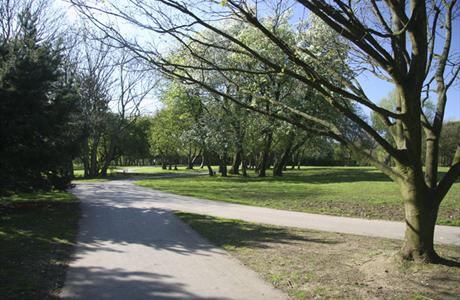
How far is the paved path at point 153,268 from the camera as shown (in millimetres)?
4777

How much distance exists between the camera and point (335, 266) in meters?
5.90

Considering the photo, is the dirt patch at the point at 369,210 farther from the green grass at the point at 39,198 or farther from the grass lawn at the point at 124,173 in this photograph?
the grass lawn at the point at 124,173

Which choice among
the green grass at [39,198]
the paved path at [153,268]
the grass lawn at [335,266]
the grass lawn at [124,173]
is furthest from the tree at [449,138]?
the paved path at [153,268]

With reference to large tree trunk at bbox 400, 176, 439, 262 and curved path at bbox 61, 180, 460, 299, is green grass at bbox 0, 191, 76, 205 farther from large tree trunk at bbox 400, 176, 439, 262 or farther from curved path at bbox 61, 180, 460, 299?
large tree trunk at bbox 400, 176, 439, 262

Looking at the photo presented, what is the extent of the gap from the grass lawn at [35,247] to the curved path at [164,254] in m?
0.26

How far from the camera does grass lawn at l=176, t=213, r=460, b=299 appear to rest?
15.6 feet

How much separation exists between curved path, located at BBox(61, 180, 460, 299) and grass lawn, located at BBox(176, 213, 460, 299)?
41 centimetres

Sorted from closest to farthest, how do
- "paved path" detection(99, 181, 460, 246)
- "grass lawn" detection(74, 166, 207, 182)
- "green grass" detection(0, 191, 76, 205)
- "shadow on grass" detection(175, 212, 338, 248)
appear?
"shadow on grass" detection(175, 212, 338, 248)
"paved path" detection(99, 181, 460, 246)
"green grass" detection(0, 191, 76, 205)
"grass lawn" detection(74, 166, 207, 182)

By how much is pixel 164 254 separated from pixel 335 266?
305cm

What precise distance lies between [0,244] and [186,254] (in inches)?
149

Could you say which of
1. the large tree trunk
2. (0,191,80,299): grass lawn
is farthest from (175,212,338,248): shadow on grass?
(0,191,80,299): grass lawn

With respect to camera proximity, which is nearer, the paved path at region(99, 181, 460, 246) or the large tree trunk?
the large tree trunk

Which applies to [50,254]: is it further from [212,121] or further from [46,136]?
[212,121]

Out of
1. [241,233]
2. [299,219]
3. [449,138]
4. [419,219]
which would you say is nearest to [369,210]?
[299,219]
